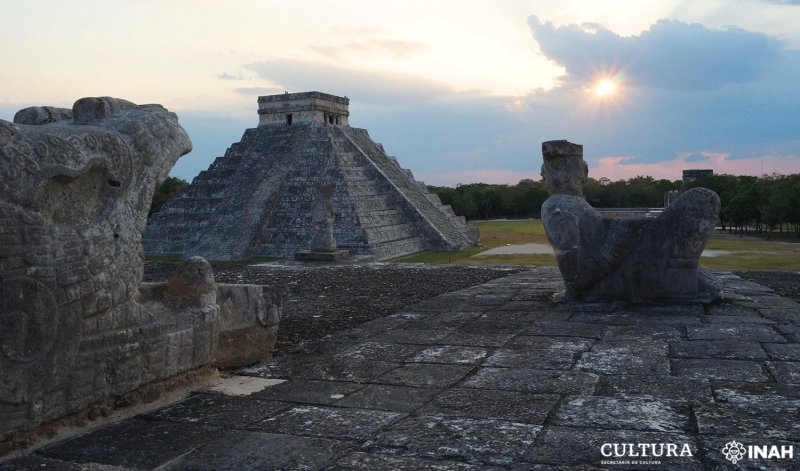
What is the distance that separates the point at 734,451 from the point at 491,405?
135cm

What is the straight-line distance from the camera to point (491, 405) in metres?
4.14

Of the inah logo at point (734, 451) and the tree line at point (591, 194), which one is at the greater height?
the tree line at point (591, 194)

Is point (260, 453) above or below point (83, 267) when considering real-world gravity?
below

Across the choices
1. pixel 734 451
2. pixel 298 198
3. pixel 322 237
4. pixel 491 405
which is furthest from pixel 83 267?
pixel 298 198

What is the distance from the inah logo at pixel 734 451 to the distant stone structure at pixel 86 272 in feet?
10.6

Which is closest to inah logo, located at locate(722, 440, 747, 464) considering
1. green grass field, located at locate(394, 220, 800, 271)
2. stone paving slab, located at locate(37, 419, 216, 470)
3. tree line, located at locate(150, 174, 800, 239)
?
stone paving slab, located at locate(37, 419, 216, 470)

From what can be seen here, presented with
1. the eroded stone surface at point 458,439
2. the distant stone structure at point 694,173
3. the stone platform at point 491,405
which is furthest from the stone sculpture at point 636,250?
the distant stone structure at point 694,173

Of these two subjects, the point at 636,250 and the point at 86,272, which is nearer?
the point at 86,272

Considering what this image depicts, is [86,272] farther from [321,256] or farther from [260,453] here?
[321,256]

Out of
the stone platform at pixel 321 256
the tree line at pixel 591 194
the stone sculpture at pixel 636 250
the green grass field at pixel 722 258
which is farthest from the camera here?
the tree line at pixel 591 194

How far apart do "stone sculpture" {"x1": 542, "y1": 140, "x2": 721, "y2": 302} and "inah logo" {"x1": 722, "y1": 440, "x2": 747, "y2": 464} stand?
4378 mm

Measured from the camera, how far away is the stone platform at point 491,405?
336 centimetres

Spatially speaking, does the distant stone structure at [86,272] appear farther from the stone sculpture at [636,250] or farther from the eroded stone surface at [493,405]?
the stone sculpture at [636,250]

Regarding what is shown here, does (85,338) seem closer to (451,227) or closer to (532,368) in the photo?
(532,368)
